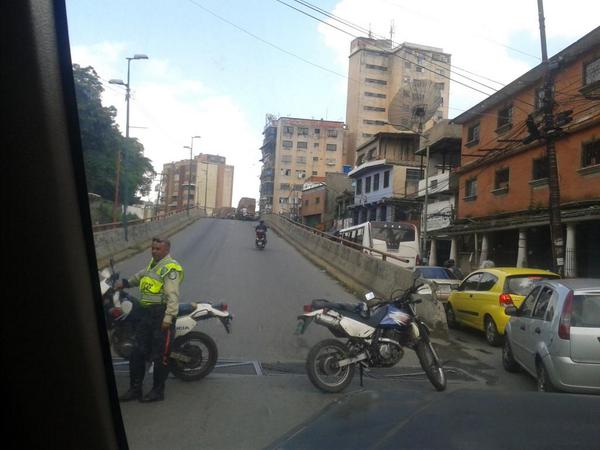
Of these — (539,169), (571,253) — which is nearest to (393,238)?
(539,169)

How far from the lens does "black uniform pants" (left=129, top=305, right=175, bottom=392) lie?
5938 millimetres

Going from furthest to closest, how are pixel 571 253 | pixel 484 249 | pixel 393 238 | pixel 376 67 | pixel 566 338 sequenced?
1. pixel 376 67
2. pixel 484 249
3. pixel 393 238
4. pixel 571 253
5. pixel 566 338

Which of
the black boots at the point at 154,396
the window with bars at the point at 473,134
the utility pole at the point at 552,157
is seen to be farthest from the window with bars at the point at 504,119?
the black boots at the point at 154,396

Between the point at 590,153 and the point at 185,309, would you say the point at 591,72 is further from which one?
the point at 185,309

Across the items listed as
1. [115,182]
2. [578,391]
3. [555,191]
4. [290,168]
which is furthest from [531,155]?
[290,168]

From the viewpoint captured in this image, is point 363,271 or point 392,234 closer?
point 363,271

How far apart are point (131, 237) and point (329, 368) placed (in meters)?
10.9

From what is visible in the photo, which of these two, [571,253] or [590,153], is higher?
[590,153]

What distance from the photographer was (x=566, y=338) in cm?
608

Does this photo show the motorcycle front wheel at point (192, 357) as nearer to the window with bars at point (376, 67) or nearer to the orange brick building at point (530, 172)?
the orange brick building at point (530, 172)

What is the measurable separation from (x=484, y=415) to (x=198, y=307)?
4869mm

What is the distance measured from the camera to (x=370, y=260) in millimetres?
16312

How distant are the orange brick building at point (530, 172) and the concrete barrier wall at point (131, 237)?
35.0ft

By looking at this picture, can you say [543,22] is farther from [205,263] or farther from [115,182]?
[115,182]
